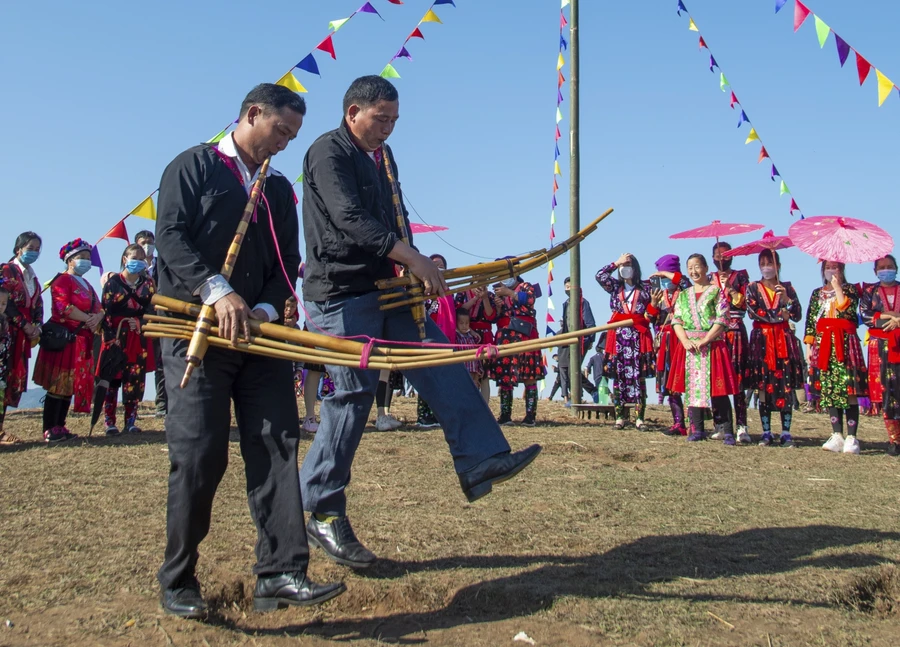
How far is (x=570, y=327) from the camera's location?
11.6 m

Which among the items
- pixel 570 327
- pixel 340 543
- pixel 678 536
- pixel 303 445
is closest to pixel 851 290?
pixel 570 327

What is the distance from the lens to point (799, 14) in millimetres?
Answer: 9562

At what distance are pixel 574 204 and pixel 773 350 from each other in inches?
129

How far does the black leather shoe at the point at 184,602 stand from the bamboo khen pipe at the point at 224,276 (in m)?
0.78

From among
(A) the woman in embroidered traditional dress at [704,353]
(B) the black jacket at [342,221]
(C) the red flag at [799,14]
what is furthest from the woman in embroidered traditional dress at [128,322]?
(C) the red flag at [799,14]

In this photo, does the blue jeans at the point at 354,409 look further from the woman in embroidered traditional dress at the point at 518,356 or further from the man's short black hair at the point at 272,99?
the woman in embroidered traditional dress at the point at 518,356

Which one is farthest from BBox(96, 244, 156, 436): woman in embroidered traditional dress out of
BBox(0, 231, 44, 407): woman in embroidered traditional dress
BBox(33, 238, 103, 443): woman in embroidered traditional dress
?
BBox(0, 231, 44, 407): woman in embroidered traditional dress

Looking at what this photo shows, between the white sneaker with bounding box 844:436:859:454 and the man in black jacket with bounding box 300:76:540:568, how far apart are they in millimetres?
5399

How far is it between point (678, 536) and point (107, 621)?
279cm

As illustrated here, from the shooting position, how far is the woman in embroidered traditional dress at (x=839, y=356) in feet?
27.3

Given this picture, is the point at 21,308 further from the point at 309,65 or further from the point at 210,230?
the point at 210,230

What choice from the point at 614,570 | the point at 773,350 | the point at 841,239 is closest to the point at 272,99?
the point at 614,570

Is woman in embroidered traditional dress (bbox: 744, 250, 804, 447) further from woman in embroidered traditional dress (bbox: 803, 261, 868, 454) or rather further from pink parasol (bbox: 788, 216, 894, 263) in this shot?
pink parasol (bbox: 788, 216, 894, 263)

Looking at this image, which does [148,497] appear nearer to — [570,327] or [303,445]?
[303,445]
